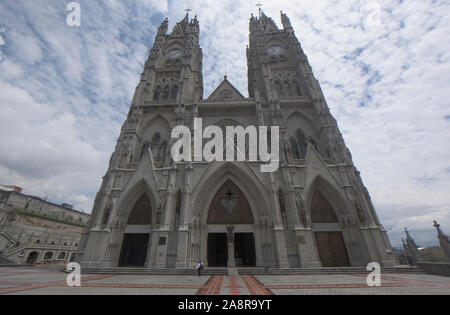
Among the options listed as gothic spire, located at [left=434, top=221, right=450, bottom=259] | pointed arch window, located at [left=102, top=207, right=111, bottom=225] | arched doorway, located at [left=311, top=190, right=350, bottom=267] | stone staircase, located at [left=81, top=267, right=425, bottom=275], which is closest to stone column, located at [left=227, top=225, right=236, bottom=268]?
stone staircase, located at [left=81, top=267, right=425, bottom=275]

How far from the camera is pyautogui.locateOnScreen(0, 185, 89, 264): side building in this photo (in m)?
20.1

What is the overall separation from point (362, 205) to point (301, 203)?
463 cm

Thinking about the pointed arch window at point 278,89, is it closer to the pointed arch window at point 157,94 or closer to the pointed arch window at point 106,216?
the pointed arch window at point 157,94

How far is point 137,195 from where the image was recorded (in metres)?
15.6

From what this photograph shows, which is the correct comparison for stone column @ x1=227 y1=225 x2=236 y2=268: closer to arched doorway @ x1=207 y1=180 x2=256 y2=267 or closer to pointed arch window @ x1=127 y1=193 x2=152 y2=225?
arched doorway @ x1=207 y1=180 x2=256 y2=267

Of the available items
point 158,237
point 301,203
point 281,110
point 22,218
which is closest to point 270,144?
point 281,110

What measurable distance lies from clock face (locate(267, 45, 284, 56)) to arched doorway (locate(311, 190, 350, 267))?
2038 centimetres

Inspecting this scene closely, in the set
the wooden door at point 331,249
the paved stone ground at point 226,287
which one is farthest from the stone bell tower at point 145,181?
the wooden door at point 331,249

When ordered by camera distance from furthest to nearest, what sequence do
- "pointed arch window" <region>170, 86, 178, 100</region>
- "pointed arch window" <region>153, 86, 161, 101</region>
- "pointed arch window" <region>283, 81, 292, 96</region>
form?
1. "pointed arch window" <region>170, 86, 178, 100</region>
2. "pointed arch window" <region>153, 86, 161, 101</region>
3. "pointed arch window" <region>283, 81, 292, 96</region>

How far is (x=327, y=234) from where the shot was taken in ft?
46.3

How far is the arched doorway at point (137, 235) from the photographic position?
1475cm

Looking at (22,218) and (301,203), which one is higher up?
(22,218)

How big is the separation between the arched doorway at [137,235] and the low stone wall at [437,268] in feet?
61.5

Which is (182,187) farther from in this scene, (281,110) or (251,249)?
(281,110)
